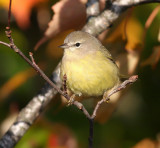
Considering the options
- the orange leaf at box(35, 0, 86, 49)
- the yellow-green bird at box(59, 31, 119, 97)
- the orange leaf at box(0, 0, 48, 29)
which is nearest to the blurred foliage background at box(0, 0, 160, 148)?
the orange leaf at box(0, 0, 48, 29)

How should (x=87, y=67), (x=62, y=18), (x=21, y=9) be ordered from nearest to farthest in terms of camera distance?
(x=62, y=18) → (x=21, y=9) → (x=87, y=67)

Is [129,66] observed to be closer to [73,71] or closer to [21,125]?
[73,71]

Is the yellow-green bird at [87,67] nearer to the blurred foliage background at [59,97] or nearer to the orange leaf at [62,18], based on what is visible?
the blurred foliage background at [59,97]

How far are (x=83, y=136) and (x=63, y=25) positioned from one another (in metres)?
1.20

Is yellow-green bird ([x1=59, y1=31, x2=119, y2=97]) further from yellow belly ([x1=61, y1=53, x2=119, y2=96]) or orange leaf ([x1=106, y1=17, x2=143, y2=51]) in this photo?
orange leaf ([x1=106, y1=17, x2=143, y2=51])

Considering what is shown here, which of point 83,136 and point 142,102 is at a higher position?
point 83,136

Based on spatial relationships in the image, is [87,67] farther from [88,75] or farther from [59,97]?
[59,97]

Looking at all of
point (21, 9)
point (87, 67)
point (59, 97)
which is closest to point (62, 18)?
point (21, 9)

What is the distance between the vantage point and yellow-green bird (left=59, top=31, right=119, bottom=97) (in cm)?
284

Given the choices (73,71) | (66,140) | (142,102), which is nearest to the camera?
(73,71)

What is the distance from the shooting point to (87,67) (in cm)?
289

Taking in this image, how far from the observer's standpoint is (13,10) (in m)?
2.77

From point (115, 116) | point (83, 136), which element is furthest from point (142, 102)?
point (83, 136)

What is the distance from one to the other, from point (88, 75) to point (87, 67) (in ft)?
0.30
